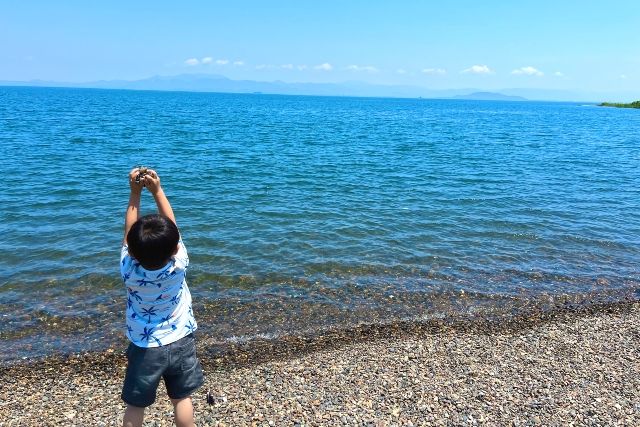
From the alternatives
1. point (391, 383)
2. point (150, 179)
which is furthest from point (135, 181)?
point (391, 383)

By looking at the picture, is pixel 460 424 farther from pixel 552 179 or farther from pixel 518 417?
pixel 552 179

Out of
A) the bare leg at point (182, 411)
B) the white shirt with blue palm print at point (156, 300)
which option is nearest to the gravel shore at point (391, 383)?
the bare leg at point (182, 411)

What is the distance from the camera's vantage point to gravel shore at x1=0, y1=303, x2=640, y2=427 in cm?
619

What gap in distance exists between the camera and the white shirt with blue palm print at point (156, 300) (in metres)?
3.89

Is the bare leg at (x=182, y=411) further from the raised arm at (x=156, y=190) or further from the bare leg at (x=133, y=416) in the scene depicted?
the raised arm at (x=156, y=190)

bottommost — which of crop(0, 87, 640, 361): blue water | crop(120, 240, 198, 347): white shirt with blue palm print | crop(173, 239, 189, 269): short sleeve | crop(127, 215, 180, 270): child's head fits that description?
crop(0, 87, 640, 361): blue water

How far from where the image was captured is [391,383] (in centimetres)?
699

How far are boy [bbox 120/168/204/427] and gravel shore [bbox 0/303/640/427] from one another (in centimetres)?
204

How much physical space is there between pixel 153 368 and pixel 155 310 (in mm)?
538

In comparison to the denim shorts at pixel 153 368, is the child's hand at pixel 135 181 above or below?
above

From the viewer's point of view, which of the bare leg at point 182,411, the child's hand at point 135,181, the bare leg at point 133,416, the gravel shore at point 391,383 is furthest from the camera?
the gravel shore at point 391,383

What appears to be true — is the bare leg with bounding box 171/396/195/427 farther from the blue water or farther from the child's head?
the blue water

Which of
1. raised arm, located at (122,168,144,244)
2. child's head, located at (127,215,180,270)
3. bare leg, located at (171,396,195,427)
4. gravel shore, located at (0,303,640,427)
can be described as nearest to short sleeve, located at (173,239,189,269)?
child's head, located at (127,215,180,270)

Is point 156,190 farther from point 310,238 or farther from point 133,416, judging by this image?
point 310,238
